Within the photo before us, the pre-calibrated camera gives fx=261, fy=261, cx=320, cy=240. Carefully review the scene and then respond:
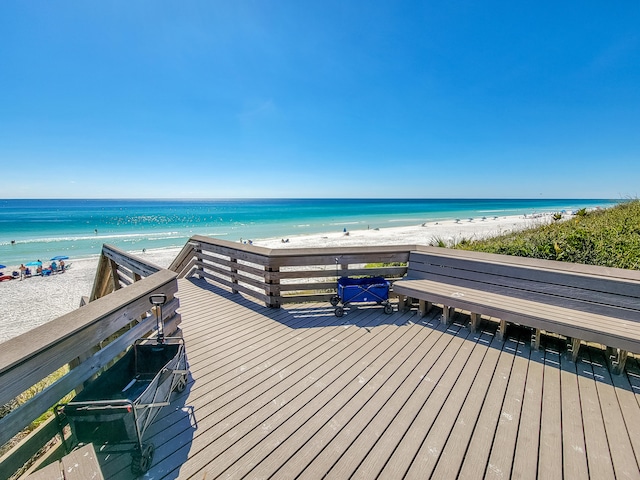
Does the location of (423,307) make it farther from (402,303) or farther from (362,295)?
(362,295)

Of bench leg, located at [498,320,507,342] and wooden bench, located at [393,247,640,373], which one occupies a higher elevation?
wooden bench, located at [393,247,640,373]

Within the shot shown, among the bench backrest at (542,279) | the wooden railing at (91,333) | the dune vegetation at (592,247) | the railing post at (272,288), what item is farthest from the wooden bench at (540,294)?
the railing post at (272,288)

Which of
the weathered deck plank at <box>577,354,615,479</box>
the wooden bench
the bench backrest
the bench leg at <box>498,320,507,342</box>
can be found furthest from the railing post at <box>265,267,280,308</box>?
the weathered deck plank at <box>577,354,615,479</box>

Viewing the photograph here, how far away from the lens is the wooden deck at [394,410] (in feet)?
5.86

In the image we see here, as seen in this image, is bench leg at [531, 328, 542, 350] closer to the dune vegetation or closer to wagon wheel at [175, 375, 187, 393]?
the dune vegetation

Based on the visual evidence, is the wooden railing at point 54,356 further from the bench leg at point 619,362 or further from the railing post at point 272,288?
the bench leg at point 619,362

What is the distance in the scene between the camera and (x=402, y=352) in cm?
318

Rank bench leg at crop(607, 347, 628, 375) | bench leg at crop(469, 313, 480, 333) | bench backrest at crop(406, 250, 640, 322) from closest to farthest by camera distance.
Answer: bench leg at crop(607, 347, 628, 375), bench backrest at crop(406, 250, 640, 322), bench leg at crop(469, 313, 480, 333)

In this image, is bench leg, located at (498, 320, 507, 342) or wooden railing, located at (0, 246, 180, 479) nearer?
wooden railing, located at (0, 246, 180, 479)

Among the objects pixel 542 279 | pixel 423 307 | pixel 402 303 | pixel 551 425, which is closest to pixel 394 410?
pixel 551 425

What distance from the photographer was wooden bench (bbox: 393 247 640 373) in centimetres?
279

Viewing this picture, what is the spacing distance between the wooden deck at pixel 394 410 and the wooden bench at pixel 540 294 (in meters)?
0.41

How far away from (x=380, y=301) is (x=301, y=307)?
139 cm

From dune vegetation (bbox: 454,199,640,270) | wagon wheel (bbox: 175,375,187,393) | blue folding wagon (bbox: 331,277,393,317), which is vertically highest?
dune vegetation (bbox: 454,199,640,270)
